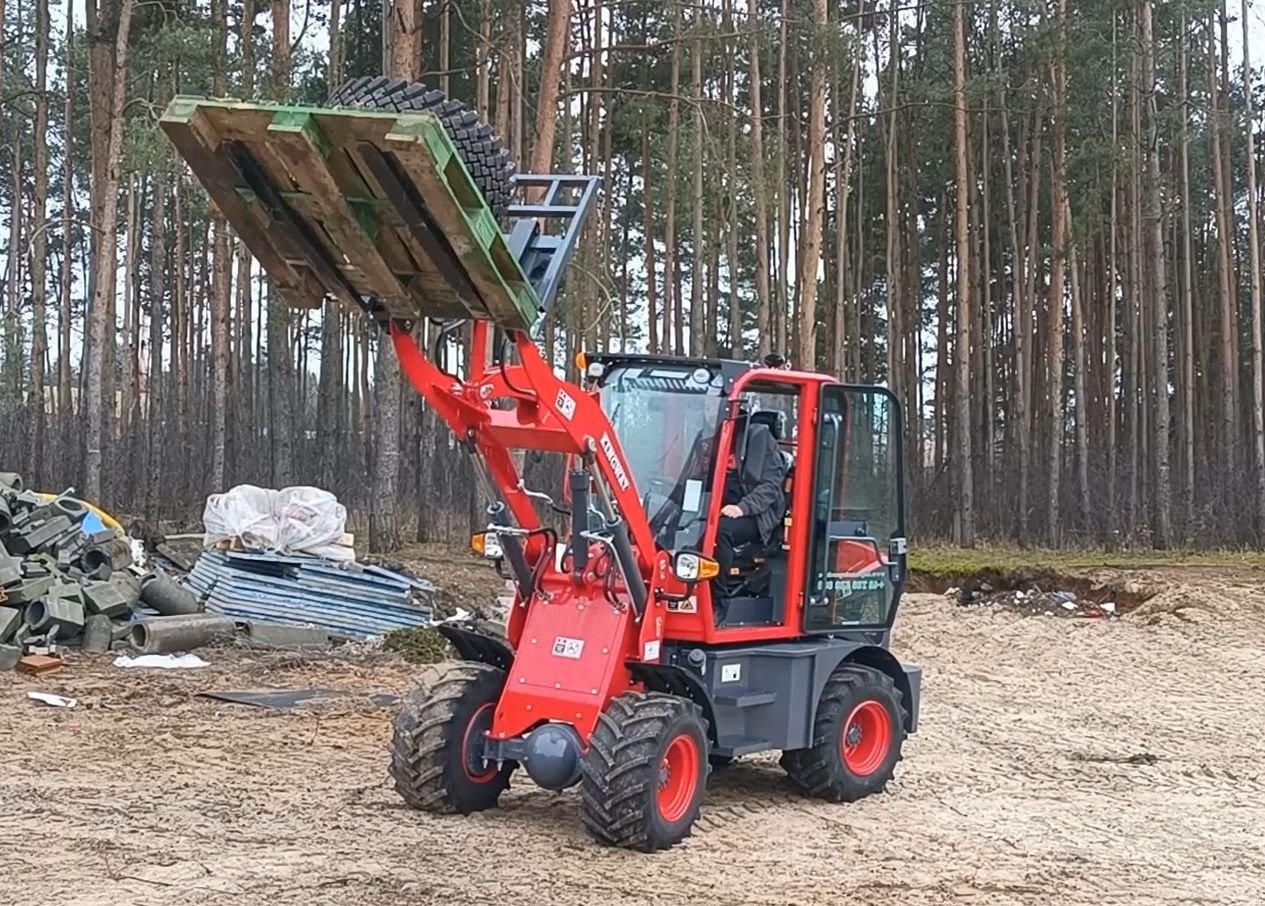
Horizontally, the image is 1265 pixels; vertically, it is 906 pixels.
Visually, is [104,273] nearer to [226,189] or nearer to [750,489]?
[750,489]

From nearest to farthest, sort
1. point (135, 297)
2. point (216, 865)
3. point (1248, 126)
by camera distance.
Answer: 1. point (216, 865)
2. point (1248, 126)
3. point (135, 297)

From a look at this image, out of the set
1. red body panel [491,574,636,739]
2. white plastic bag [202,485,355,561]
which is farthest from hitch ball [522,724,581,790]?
white plastic bag [202,485,355,561]

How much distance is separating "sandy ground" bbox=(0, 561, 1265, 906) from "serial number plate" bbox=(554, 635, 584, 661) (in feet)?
2.72

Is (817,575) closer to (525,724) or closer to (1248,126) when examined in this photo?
(525,724)

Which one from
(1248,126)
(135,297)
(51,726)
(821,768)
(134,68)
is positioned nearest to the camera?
(821,768)

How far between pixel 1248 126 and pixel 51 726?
26846 mm

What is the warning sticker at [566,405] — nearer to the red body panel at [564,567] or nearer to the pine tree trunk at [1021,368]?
the red body panel at [564,567]

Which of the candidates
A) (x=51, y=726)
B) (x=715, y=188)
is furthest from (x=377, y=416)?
(x=715, y=188)

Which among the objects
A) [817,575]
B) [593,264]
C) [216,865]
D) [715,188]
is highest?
[715,188]

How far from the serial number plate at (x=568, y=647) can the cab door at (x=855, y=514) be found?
1.45m

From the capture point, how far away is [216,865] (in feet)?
20.9

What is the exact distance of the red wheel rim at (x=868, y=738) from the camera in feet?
27.1

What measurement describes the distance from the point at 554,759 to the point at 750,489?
1.82 m

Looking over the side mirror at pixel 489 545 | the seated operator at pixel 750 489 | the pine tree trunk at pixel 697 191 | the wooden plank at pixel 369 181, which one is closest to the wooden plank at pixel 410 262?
the wooden plank at pixel 369 181
